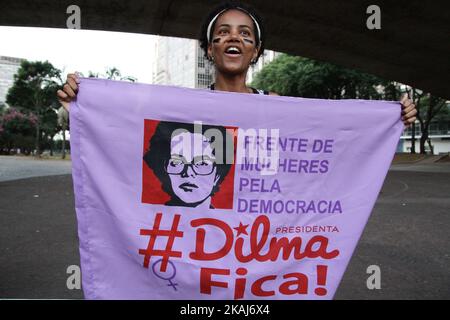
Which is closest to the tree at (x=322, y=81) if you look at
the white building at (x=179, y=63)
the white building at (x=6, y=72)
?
the white building at (x=179, y=63)

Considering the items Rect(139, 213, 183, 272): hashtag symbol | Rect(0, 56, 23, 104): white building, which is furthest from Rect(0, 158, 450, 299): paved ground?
Rect(0, 56, 23, 104): white building

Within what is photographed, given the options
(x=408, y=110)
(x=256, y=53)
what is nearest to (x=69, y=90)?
(x=256, y=53)

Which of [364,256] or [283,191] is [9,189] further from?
[283,191]

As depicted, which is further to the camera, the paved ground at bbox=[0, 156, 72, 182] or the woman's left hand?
the paved ground at bbox=[0, 156, 72, 182]

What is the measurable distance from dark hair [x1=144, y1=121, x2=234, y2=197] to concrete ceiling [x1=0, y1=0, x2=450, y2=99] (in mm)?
10656

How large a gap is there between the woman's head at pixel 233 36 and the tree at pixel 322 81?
104 feet

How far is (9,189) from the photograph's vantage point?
10.7 meters

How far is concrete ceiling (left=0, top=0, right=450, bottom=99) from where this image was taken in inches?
454

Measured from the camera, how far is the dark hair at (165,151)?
2.11m

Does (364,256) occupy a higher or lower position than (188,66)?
lower

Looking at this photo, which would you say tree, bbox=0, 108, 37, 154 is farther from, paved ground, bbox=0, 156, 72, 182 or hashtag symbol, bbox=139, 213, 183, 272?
hashtag symbol, bbox=139, 213, 183, 272

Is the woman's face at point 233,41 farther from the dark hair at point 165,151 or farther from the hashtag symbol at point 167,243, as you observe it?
the hashtag symbol at point 167,243
